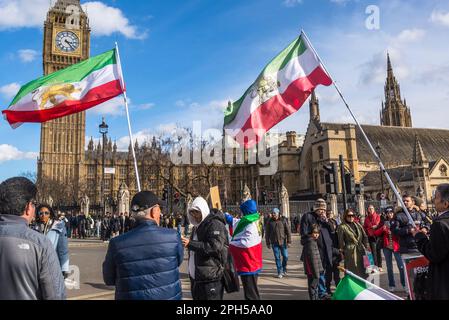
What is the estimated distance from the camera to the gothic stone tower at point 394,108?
85.2 metres

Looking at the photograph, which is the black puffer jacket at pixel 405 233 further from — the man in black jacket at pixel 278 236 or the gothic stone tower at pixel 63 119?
the gothic stone tower at pixel 63 119

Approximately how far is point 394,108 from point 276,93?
8662 centimetres

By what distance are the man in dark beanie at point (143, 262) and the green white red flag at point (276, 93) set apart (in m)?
4.71

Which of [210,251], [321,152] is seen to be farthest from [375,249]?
[321,152]

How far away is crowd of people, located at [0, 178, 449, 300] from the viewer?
2732mm

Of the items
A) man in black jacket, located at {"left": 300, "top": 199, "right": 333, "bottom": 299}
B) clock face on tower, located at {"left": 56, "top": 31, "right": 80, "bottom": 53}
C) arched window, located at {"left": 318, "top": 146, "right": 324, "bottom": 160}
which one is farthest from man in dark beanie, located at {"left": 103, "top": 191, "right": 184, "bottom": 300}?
clock face on tower, located at {"left": 56, "top": 31, "right": 80, "bottom": 53}

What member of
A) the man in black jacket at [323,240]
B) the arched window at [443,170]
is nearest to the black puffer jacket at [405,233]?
the man in black jacket at [323,240]

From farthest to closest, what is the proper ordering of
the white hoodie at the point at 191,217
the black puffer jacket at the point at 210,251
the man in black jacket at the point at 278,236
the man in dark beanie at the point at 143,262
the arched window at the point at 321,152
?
the arched window at the point at 321,152, the man in black jacket at the point at 278,236, the white hoodie at the point at 191,217, the black puffer jacket at the point at 210,251, the man in dark beanie at the point at 143,262

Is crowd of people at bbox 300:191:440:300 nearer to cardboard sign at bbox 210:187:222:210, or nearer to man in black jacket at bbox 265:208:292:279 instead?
cardboard sign at bbox 210:187:222:210

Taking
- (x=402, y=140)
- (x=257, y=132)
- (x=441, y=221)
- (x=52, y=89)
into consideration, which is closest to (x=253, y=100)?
(x=257, y=132)

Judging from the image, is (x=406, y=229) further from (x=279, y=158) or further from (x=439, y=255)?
(x=279, y=158)

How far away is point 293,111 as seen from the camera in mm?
8094
